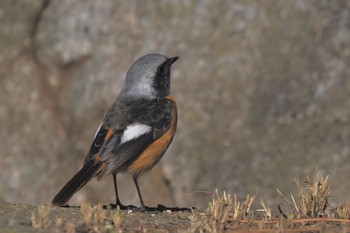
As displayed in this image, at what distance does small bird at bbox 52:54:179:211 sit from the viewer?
8.53 m

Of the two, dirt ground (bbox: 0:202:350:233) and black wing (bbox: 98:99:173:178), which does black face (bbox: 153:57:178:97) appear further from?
dirt ground (bbox: 0:202:350:233)

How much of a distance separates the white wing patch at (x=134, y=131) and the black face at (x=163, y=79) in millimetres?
830

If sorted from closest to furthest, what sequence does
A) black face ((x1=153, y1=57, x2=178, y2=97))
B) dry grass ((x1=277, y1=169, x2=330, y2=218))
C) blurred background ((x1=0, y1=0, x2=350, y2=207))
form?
dry grass ((x1=277, y1=169, x2=330, y2=218)), black face ((x1=153, y1=57, x2=178, y2=97)), blurred background ((x1=0, y1=0, x2=350, y2=207))

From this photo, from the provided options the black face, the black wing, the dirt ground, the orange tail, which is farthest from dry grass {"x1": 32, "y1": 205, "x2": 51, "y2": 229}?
the black face

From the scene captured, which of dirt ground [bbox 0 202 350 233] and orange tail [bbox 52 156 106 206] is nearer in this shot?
dirt ground [bbox 0 202 350 233]

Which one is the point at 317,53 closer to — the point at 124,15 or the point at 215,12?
the point at 215,12

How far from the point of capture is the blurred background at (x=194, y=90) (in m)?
12.2

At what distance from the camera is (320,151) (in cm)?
1212

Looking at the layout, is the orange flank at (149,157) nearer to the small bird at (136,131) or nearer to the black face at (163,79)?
the small bird at (136,131)

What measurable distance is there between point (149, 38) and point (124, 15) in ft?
1.79

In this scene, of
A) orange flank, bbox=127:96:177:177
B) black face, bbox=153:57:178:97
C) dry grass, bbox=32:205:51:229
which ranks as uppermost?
black face, bbox=153:57:178:97

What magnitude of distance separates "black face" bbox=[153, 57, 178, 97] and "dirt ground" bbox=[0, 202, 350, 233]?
8.31 feet

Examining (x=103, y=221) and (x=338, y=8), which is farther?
(x=338, y=8)

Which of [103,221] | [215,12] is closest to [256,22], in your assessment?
[215,12]
